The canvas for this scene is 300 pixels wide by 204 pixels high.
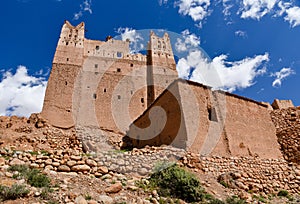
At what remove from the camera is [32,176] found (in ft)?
23.1

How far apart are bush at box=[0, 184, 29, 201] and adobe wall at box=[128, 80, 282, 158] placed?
7.38 metres

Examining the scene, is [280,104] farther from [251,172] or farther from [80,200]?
[80,200]

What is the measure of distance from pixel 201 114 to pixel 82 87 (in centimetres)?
1630

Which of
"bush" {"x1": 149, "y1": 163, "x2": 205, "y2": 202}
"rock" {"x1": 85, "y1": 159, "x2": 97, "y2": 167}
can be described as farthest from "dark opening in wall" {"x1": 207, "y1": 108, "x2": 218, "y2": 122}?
"rock" {"x1": 85, "y1": 159, "x2": 97, "y2": 167}

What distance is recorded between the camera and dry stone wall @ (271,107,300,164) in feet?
49.4

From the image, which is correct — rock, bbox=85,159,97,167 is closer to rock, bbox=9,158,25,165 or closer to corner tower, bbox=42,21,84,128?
rock, bbox=9,158,25,165

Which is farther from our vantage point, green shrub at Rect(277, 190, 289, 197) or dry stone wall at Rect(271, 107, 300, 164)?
dry stone wall at Rect(271, 107, 300, 164)

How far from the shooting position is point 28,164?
7.92m

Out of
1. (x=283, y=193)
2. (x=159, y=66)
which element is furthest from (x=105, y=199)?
(x=159, y=66)

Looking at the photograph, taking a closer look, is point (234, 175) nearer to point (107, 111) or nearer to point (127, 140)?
point (127, 140)

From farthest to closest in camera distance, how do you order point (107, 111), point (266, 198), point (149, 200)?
point (107, 111) < point (266, 198) < point (149, 200)

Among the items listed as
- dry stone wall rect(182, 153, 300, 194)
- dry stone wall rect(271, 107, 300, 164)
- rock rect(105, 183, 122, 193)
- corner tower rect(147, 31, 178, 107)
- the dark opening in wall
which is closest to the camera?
rock rect(105, 183, 122, 193)

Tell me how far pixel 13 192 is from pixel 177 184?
16.8 ft

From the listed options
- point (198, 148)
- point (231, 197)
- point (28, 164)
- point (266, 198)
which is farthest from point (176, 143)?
point (28, 164)
